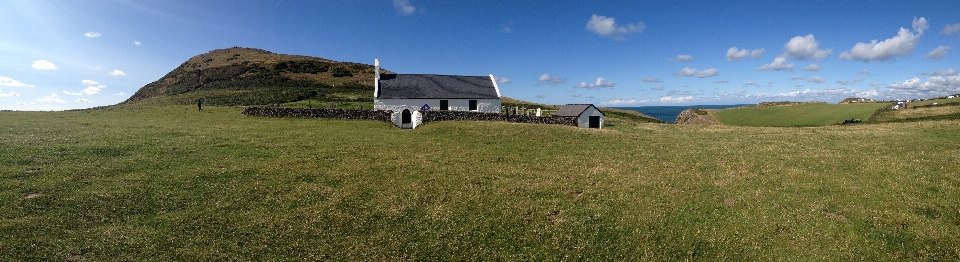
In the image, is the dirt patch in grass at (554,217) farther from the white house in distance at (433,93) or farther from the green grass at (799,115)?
the green grass at (799,115)

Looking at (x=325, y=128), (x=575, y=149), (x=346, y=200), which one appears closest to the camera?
(x=346, y=200)

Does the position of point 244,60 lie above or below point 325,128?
above

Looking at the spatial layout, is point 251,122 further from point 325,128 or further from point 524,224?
point 524,224

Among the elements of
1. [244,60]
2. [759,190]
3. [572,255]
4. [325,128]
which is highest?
[244,60]

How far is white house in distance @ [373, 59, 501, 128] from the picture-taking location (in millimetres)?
47875

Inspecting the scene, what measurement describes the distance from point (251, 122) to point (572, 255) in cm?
3731

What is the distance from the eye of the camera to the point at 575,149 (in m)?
27.2

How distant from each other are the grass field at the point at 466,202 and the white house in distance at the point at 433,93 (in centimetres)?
2233

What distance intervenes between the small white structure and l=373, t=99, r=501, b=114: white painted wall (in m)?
9.51

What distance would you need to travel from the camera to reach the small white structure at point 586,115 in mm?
43750

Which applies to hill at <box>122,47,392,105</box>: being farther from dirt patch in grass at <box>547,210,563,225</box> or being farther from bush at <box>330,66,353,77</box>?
dirt patch in grass at <box>547,210,563,225</box>

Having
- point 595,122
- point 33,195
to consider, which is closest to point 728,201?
point 33,195

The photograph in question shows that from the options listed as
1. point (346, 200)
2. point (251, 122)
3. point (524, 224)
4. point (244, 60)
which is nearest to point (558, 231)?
point (524, 224)

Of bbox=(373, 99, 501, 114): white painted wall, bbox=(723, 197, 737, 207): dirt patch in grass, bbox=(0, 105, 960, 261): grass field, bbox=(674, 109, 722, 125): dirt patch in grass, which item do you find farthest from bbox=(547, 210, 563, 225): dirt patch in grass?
bbox=(674, 109, 722, 125): dirt patch in grass
